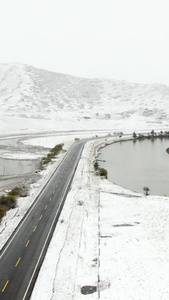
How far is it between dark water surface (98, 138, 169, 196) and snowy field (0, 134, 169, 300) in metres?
10.2

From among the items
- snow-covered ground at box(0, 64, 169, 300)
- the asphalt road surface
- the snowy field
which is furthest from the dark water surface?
the asphalt road surface

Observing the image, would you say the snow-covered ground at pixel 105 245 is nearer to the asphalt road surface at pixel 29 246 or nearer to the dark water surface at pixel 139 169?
the asphalt road surface at pixel 29 246

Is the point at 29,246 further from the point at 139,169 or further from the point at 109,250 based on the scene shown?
the point at 139,169

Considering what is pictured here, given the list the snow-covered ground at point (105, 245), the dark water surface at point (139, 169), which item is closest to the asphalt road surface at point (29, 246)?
the snow-covered ground at point (105, 245)

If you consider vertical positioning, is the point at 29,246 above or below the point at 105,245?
above

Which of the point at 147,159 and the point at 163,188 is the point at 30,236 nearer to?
the point at 163,188

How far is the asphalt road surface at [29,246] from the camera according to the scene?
73.5 feet

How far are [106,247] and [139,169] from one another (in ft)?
148

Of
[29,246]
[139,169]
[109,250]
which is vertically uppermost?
[139,169]

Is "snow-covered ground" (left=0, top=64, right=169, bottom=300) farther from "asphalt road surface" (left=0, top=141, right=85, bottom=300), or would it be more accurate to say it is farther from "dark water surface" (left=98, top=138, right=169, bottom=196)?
"dark water surface" (left=98, top=138, right=169, bottom=196)

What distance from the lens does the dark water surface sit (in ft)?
187

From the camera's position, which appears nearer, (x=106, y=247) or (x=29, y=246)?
(x=29, y=246)

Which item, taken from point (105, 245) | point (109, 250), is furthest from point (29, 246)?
point (109, 250)

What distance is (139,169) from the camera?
7262cm
